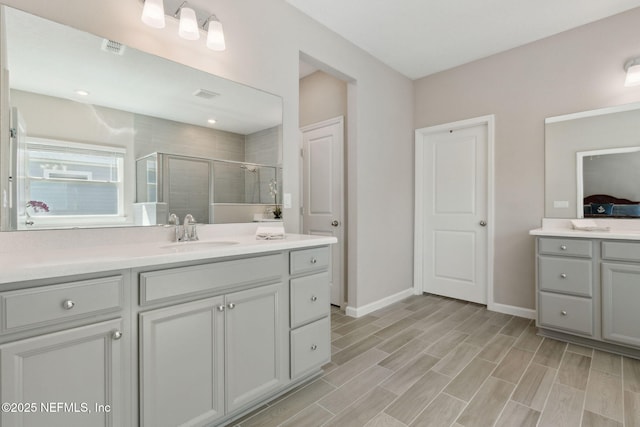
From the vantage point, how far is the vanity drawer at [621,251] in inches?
86.3

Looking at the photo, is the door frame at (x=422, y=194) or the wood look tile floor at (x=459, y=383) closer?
the wood look tile floor at (x=459, y=383)

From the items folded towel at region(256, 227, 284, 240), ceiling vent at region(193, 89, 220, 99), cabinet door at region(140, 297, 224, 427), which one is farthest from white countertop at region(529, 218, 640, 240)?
ceiling vent at region(193, 89, 220, 99)

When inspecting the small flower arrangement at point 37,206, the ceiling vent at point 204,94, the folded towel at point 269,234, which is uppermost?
the ceiling vent at point 204,94

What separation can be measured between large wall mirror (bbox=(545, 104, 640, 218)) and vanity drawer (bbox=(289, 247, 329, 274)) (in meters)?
2.40

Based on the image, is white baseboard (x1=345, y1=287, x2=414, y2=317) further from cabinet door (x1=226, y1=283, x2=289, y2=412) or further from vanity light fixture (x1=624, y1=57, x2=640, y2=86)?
vanity light fixture (x1=624, y1=57, x2=640, y2=86)

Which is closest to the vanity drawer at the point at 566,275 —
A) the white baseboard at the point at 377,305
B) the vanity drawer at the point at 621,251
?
the vanity drawer at the point at 621,251

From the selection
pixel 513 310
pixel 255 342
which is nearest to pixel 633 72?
pixel 513 310

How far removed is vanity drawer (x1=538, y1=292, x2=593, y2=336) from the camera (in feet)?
7.84

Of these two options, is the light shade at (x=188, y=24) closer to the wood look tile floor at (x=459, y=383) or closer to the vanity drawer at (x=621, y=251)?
the wood look tile floor at (x=459, y=383)

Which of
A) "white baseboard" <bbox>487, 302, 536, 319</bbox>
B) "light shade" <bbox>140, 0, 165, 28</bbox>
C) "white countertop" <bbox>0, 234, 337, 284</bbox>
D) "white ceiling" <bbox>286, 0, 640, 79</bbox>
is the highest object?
"white ceiling" <bbox>286, 0, 640, 79</bbox>

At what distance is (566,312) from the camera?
97.6 inches

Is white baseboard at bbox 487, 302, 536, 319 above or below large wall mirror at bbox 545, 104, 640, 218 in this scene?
below

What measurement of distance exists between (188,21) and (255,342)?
1829 millimetres

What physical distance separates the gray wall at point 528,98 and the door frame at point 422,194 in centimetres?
6
